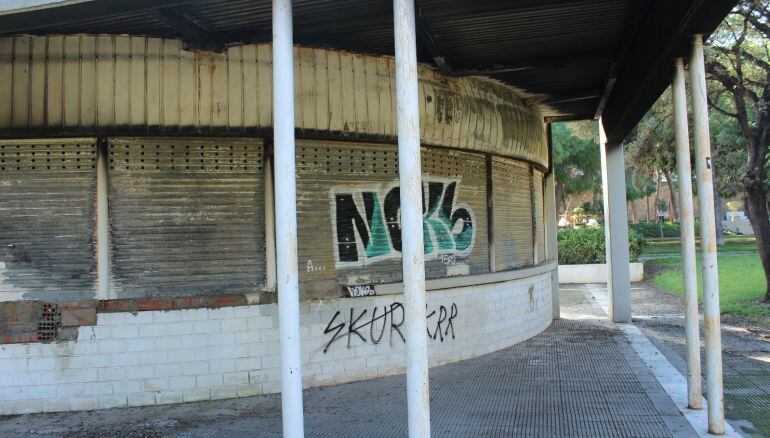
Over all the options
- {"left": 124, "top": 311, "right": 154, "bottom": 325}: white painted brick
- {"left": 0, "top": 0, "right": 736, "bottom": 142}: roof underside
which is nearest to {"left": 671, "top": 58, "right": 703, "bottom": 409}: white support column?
{"left": 0, "top": 0, "right": 736, "bottom": 142}: roof underside

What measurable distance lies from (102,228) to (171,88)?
1615mm

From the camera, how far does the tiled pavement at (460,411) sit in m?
5.39

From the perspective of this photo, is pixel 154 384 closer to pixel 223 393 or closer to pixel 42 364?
pixel 223 393

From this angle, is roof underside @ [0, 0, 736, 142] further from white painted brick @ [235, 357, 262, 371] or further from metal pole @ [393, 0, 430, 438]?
white painted brick @ [235, 357, 262, 371]

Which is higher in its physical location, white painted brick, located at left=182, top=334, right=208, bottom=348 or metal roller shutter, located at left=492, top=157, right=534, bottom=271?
metal roller shutter, located at left=492, top=157, right=534, bottom=271

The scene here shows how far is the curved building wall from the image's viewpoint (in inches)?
247

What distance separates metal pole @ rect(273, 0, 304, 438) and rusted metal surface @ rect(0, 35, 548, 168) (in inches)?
91.1

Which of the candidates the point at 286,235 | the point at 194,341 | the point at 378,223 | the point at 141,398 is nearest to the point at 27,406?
the point at 141,398

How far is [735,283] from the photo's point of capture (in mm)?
15250

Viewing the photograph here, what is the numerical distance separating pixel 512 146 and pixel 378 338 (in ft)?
12.8

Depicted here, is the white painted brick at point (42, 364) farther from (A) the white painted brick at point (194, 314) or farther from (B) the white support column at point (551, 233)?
(B) the white support column at point (551, 233)

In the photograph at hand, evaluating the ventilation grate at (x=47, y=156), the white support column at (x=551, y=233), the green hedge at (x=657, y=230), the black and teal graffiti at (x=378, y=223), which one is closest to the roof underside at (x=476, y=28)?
the ventilation grate at (x=47, y=156)

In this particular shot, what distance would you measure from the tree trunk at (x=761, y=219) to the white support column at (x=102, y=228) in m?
12.1

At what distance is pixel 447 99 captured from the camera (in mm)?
7941
